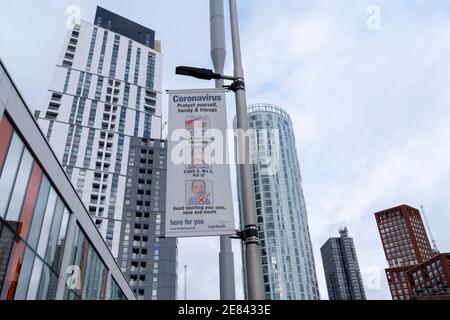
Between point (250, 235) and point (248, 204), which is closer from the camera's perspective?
point (250, 235)

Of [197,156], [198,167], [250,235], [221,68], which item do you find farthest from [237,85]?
[250,235]

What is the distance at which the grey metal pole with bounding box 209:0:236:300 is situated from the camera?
5.66 m

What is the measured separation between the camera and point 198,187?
616 centimetres

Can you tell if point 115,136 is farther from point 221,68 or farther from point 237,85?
point 237,85

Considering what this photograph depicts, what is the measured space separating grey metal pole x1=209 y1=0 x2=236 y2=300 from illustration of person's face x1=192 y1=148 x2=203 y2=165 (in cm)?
124

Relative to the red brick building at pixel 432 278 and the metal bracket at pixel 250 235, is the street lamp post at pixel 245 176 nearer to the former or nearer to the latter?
the metal bracket at pixel 250 235

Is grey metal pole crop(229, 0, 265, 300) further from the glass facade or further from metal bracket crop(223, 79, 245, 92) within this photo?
the glass facade

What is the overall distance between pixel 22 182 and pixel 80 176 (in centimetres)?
9049

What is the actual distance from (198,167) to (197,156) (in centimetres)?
20

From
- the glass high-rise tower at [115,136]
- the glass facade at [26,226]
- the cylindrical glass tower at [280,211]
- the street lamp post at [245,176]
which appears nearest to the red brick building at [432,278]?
the cylindrical glass tower at [280,211]

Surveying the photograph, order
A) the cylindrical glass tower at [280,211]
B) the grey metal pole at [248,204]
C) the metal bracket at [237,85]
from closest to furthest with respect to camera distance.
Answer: the grey metal pole at [248,204], the metal bracket at [237,85], the cylindrical glass tower at [280,211]

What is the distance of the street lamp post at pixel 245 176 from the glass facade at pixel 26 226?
442 inches

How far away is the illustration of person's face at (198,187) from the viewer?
6145 mm

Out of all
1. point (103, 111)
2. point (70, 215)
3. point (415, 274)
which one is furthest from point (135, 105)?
point (415, 274)
